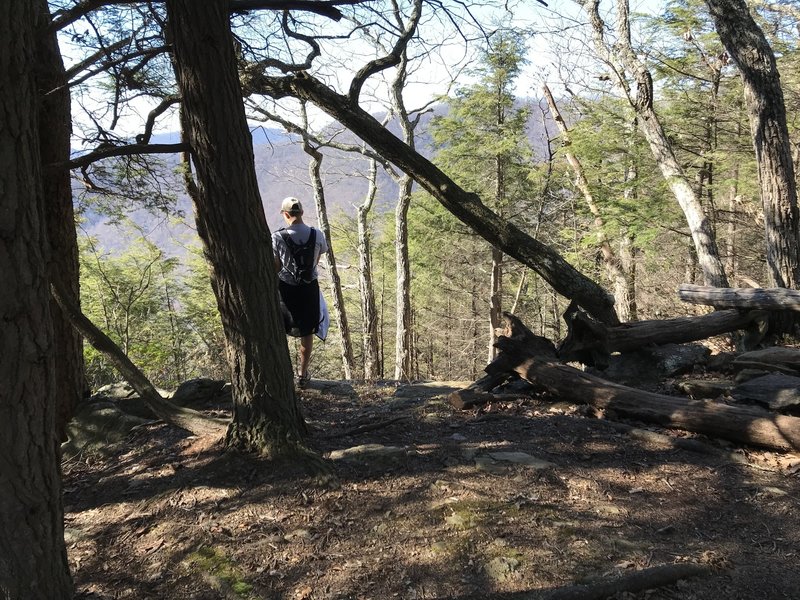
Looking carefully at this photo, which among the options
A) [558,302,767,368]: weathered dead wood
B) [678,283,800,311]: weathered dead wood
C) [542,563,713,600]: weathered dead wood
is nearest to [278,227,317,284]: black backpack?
[558,302,767,368]: weathered dead wood

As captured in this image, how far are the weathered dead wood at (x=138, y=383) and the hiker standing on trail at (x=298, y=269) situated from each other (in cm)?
155

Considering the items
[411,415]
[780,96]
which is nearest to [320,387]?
[411,415]

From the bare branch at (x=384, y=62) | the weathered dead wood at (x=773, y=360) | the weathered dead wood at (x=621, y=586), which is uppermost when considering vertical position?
the bare branch at (x=384, y=62)

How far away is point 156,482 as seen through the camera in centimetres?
380

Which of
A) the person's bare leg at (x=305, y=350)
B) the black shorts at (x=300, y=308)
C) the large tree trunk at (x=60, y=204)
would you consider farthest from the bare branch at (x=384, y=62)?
the person's bare leg at (x=305, y=350)

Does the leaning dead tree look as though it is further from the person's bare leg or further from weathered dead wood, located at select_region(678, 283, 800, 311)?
weathered dead wood, located at select_region(678, 283, 800, 311)

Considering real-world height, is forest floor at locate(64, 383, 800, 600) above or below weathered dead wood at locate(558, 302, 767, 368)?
below

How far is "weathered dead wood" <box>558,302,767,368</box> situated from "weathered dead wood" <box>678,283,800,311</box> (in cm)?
33

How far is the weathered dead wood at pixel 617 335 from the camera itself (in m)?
5.78

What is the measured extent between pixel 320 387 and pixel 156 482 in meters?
3.00

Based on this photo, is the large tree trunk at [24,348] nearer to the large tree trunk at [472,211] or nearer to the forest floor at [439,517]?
the forest floor at [439,517]

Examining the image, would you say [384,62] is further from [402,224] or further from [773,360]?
[402,224]

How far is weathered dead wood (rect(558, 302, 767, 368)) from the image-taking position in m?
5.78

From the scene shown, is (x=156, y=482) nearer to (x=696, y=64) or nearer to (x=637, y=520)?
(x=637, y=520)
